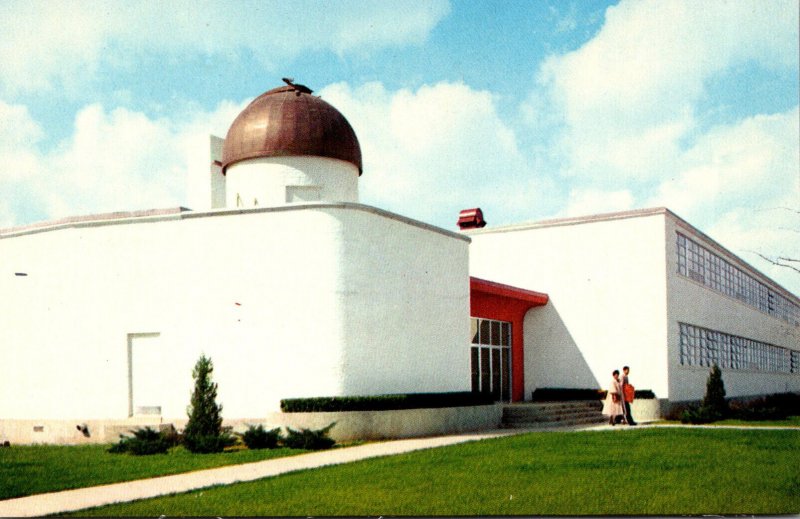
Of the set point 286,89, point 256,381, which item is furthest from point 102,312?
point 286,89

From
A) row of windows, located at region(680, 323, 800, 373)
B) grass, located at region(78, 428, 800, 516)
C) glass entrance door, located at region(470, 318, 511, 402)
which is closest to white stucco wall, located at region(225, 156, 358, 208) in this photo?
glass entrance door, located at region(470, 318, 511, 402)

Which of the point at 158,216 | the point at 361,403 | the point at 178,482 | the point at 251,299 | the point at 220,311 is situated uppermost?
the point at 158,216

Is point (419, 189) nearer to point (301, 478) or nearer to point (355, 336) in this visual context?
point (355, 336)

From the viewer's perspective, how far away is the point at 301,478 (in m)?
11.7

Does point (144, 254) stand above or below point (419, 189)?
below

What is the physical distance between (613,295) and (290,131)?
38.3 feet

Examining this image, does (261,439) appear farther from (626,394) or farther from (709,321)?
(709,321)

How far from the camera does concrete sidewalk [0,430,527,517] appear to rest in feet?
33.0

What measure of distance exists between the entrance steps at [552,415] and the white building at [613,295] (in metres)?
2.02

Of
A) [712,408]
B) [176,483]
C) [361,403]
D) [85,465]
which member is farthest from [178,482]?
[712,408]

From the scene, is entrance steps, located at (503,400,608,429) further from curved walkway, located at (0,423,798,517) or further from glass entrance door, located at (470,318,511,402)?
curved walkway, located at (0,423,798,517)

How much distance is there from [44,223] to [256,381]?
6954 millimetres

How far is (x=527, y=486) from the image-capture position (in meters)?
10.7

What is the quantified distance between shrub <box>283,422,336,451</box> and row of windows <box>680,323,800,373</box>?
16.0 m
